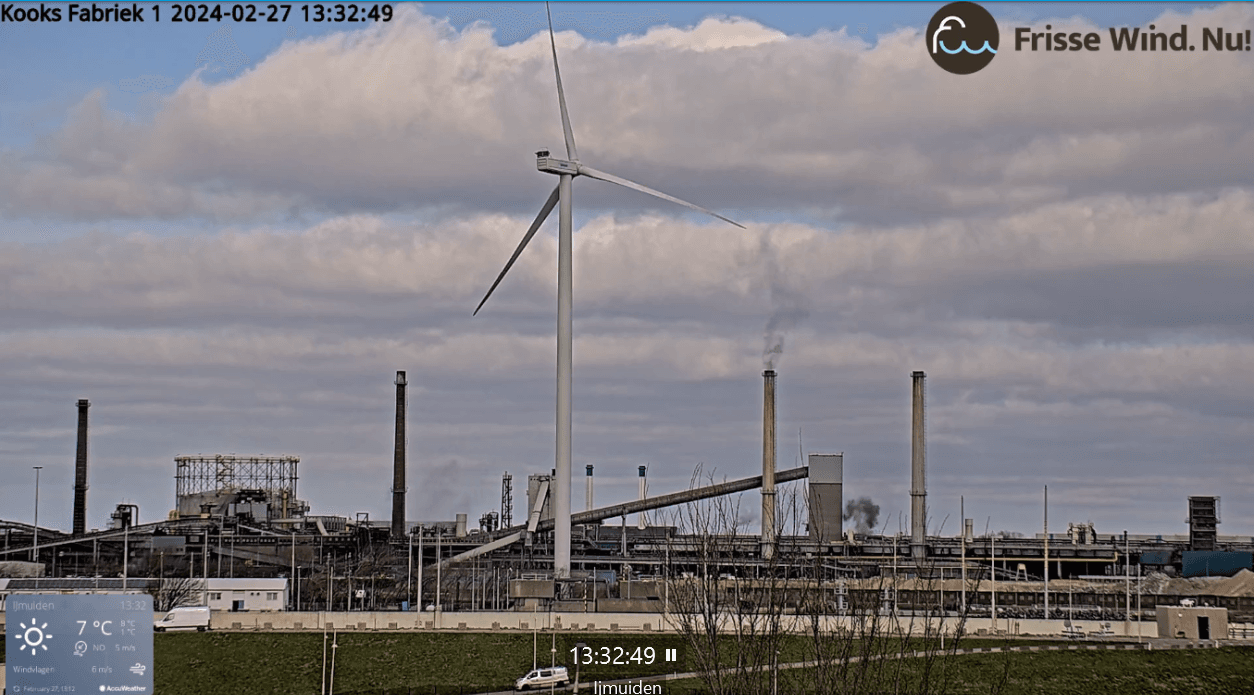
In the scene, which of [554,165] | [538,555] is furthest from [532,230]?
[538,555]

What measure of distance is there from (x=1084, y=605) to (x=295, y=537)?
64940 millimetres

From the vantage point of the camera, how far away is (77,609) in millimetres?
28391

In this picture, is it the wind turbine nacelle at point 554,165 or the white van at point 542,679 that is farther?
the wind turbine nacelle at point 554,165

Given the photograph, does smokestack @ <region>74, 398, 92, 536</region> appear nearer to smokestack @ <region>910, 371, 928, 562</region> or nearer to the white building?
the white building

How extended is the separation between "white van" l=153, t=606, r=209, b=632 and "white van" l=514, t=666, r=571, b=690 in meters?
25.6

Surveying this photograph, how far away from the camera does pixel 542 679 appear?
66375 millimetres

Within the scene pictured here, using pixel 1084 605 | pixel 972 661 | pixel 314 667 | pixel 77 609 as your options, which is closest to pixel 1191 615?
pixel 972 661

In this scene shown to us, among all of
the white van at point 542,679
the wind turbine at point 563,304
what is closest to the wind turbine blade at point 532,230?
the wind turbine at point 563,304

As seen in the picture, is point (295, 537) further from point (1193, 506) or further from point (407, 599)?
point (1193, 506)
